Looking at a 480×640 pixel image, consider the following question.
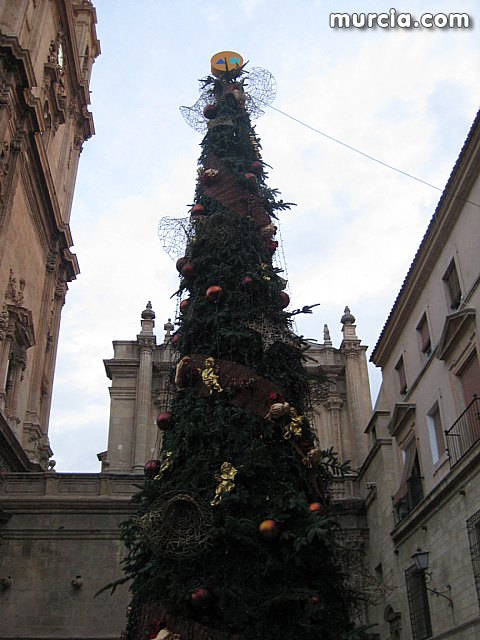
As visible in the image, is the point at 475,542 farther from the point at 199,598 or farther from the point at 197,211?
the point at 197,211

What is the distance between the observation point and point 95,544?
21.0 meters

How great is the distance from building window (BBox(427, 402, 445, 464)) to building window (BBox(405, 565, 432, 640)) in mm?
2901

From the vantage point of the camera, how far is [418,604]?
1722 cm

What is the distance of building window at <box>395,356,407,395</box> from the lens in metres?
20.5

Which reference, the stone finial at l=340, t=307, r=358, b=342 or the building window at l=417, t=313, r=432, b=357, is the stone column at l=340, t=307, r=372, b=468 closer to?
the stone finial at l=340, t=307, r=358, b=342

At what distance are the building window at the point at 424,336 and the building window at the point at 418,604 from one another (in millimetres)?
5492

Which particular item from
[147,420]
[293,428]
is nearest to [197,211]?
[293,428]

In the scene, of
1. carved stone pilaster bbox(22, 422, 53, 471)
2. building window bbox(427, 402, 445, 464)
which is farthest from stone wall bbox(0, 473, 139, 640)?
Result: building window bbox(427, 402, 445, 464)

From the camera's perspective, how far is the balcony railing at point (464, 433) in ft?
47.8

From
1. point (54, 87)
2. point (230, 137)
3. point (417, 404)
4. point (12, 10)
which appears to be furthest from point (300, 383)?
point (54, 87)

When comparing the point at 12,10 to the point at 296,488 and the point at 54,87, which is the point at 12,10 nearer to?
the point at 54,87

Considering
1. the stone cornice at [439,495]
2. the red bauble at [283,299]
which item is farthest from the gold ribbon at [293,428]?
the stone cornice at [439,495]

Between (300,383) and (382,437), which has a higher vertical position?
(382,437)

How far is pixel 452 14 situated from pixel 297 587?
9.79 metres
